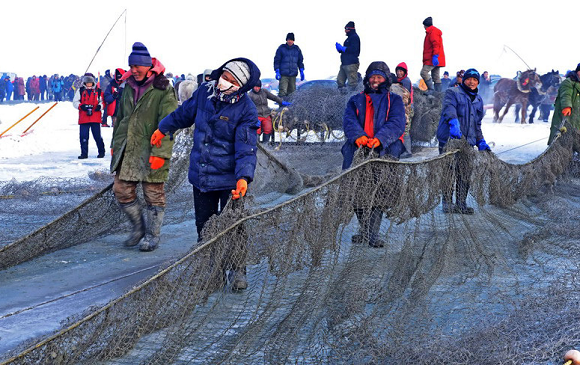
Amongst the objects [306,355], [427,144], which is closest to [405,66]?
[427,144]

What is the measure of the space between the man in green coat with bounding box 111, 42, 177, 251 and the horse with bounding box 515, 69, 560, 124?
70.6 ft

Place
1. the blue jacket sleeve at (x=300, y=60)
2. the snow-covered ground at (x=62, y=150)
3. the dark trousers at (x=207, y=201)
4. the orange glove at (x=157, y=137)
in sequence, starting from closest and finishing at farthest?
the dark trousers at (x=207, y=201) < the orange glove at (x=157, y=137) < the snow-covered ground at (x=62, y=150) < the blue jacket sleeve at (x=300, y=60)

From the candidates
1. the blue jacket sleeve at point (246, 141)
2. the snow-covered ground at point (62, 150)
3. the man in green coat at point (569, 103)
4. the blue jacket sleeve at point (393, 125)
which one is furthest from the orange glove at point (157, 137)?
the man in green coat at point (569, 103)

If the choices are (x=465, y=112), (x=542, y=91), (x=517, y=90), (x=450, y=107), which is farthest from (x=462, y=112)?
(x=542, y=91)

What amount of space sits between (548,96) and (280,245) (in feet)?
80.6

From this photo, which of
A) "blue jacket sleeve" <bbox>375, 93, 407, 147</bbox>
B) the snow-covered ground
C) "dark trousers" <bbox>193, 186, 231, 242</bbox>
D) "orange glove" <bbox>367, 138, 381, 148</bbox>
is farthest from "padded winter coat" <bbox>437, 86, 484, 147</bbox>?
the snow-covered ground

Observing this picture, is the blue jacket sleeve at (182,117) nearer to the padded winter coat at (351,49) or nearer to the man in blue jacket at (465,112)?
the man in blue jacket at (465,112)

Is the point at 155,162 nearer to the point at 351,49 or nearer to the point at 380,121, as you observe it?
the point at 380,121

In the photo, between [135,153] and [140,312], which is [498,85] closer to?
[135,153]

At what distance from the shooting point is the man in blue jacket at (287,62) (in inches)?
575

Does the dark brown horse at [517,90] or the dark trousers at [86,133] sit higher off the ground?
the dark brown horse at [517,90]

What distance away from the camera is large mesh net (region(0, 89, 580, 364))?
3.03 meters

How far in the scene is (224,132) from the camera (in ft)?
14.6

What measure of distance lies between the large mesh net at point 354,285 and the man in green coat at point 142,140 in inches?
11.1
